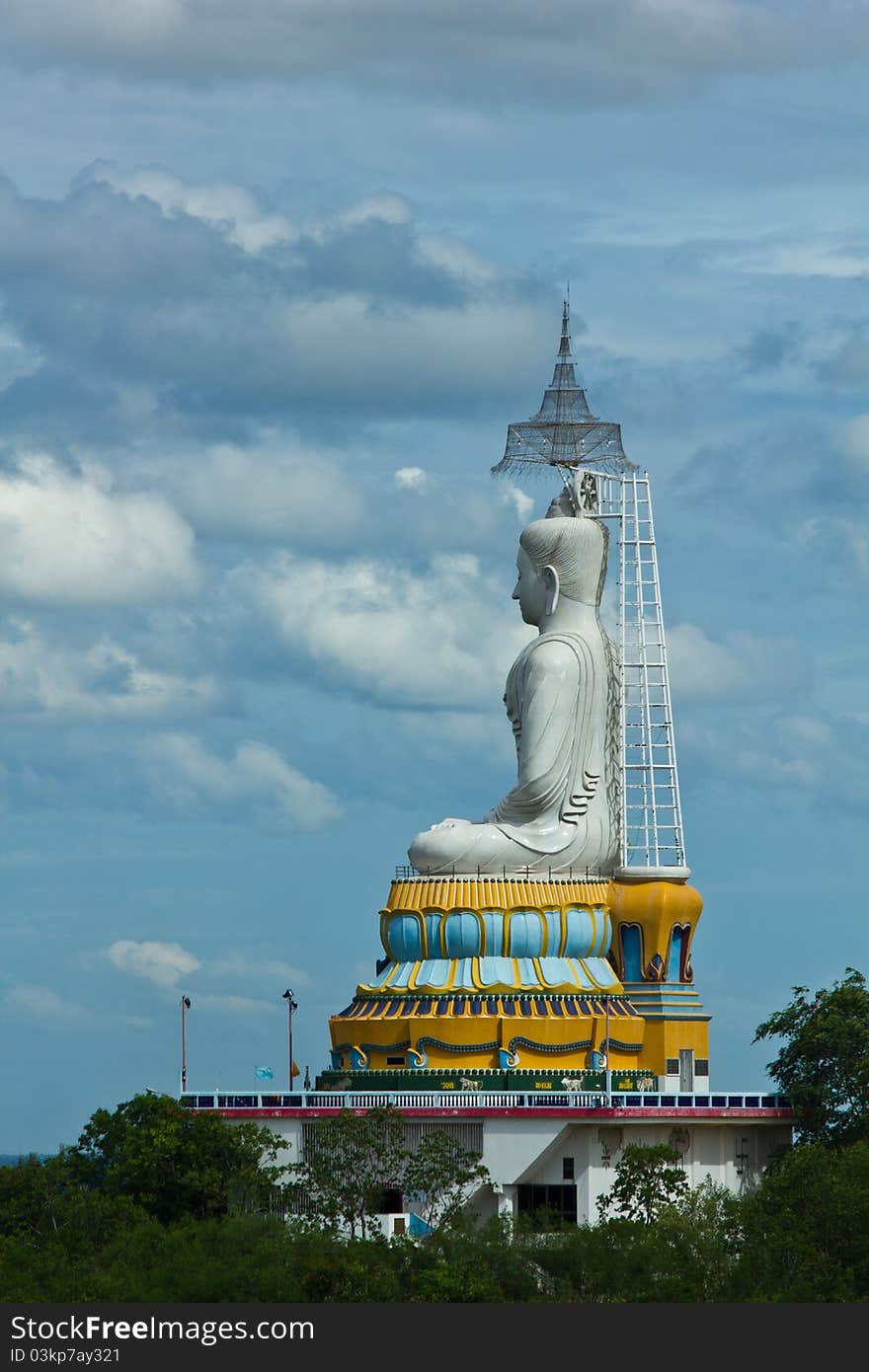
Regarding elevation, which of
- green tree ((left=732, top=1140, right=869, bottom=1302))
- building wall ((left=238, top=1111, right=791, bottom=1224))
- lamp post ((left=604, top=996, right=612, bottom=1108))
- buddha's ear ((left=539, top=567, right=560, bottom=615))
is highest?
buddha's ear ((left=539, top=567, right=560, bottom=615))

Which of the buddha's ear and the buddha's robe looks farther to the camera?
the buddha's ear

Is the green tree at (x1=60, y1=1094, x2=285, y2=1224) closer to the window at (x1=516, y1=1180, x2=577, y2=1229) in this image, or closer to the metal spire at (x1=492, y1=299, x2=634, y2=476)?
the window at (x1=516, y1=1180, x2=577, y2=1229)

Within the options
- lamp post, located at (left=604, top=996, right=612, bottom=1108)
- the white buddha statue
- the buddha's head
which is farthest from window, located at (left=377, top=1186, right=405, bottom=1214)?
the buddha's head

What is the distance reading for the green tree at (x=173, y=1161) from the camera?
73.9 meters

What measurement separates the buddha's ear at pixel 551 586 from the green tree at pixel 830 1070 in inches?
616

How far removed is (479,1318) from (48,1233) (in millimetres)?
17433

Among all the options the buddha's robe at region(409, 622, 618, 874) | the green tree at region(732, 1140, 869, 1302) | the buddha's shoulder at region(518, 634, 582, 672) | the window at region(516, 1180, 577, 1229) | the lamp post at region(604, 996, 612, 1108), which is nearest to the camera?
the green tree at region(732, 1140, 869, 1302)

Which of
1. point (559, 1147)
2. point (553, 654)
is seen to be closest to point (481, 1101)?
point (559, 1147)

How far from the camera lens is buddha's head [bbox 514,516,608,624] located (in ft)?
293

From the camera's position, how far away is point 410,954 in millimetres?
84750

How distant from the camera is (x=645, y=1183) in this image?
231 feet

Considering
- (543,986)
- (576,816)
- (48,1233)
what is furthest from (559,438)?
(48,1233)

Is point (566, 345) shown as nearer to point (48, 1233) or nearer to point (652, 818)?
point (652, 818)

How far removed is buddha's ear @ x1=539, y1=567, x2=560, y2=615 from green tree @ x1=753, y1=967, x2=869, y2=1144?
15.6 m
